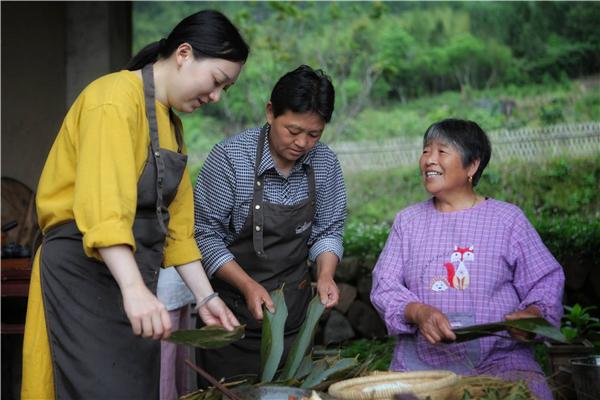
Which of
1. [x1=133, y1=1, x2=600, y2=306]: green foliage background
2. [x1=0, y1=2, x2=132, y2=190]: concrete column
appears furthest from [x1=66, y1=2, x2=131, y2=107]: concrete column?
[x1=133, y1=1, x2=600, y2=306]: green foliage background

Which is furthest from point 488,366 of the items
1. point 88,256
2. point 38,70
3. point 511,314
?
point 38,70

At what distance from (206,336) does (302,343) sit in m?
0.55

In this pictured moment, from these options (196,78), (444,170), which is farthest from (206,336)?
(444,170)

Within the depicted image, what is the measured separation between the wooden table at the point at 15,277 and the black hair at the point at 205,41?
2233mm

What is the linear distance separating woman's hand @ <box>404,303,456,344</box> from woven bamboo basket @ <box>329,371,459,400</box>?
69 centimetres

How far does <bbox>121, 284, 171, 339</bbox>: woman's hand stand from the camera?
206 centimetres

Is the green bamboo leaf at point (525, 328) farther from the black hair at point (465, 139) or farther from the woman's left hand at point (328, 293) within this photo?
the black hair at point (465, 139)

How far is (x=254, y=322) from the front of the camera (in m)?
3.43

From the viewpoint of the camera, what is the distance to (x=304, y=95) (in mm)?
3250

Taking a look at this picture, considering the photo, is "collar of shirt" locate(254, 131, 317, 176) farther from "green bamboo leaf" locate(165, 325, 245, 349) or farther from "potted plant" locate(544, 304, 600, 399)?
"potted plant" locate(544, 304, 600, 399)

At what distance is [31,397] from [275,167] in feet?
4.37

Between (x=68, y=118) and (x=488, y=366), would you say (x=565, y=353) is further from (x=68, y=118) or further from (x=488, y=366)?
(x=68, y=118)

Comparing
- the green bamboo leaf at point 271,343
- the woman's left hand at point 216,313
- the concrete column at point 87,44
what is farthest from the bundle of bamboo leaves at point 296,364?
the concrete column at point 87,44

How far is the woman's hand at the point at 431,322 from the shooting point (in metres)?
2.94
